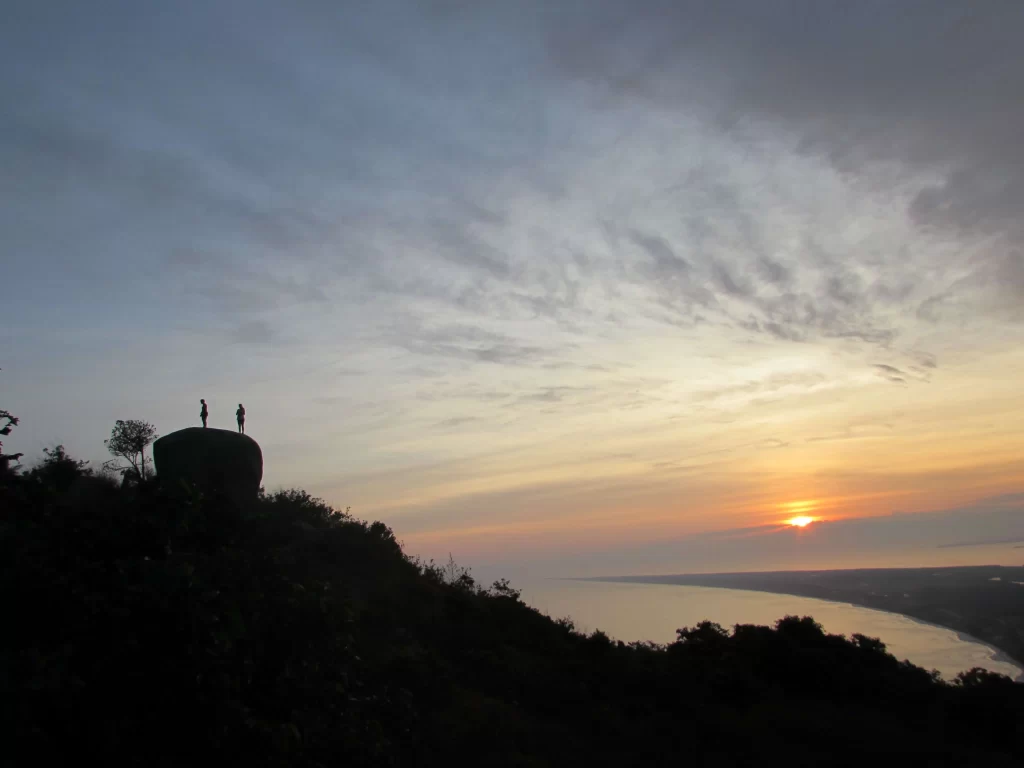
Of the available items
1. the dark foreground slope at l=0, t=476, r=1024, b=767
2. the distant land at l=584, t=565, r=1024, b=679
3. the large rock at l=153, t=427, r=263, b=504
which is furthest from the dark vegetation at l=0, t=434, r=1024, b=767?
the distant land at l=584, t=565, r=1024, b=679

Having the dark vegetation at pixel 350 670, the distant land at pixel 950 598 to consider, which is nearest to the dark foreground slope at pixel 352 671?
the dark vegetation at pixel 350 670

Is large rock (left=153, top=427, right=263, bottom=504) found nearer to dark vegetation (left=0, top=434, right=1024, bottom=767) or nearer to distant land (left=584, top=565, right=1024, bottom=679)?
dark vegetation (left=0, top=434, right=1024, bottom=767)

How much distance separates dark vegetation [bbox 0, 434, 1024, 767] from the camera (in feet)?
22.4

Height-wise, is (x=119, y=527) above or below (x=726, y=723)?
above

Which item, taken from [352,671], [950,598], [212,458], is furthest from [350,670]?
[950,598]

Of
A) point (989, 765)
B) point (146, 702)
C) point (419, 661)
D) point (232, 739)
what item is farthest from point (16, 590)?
point (989, 765)

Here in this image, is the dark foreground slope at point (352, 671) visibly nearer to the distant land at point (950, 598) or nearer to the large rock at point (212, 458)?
the large rock at point (212, 458)

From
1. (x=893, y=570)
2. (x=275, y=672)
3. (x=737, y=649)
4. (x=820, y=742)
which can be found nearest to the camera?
(x=275, y=672)

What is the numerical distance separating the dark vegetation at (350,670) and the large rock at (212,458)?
1.27 m

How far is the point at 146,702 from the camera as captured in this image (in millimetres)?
6734

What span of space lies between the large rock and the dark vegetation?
1267 millimetres

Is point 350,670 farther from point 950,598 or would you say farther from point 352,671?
point 950,598

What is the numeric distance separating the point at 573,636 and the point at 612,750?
8.70m

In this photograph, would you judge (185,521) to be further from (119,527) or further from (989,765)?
(989,765)
